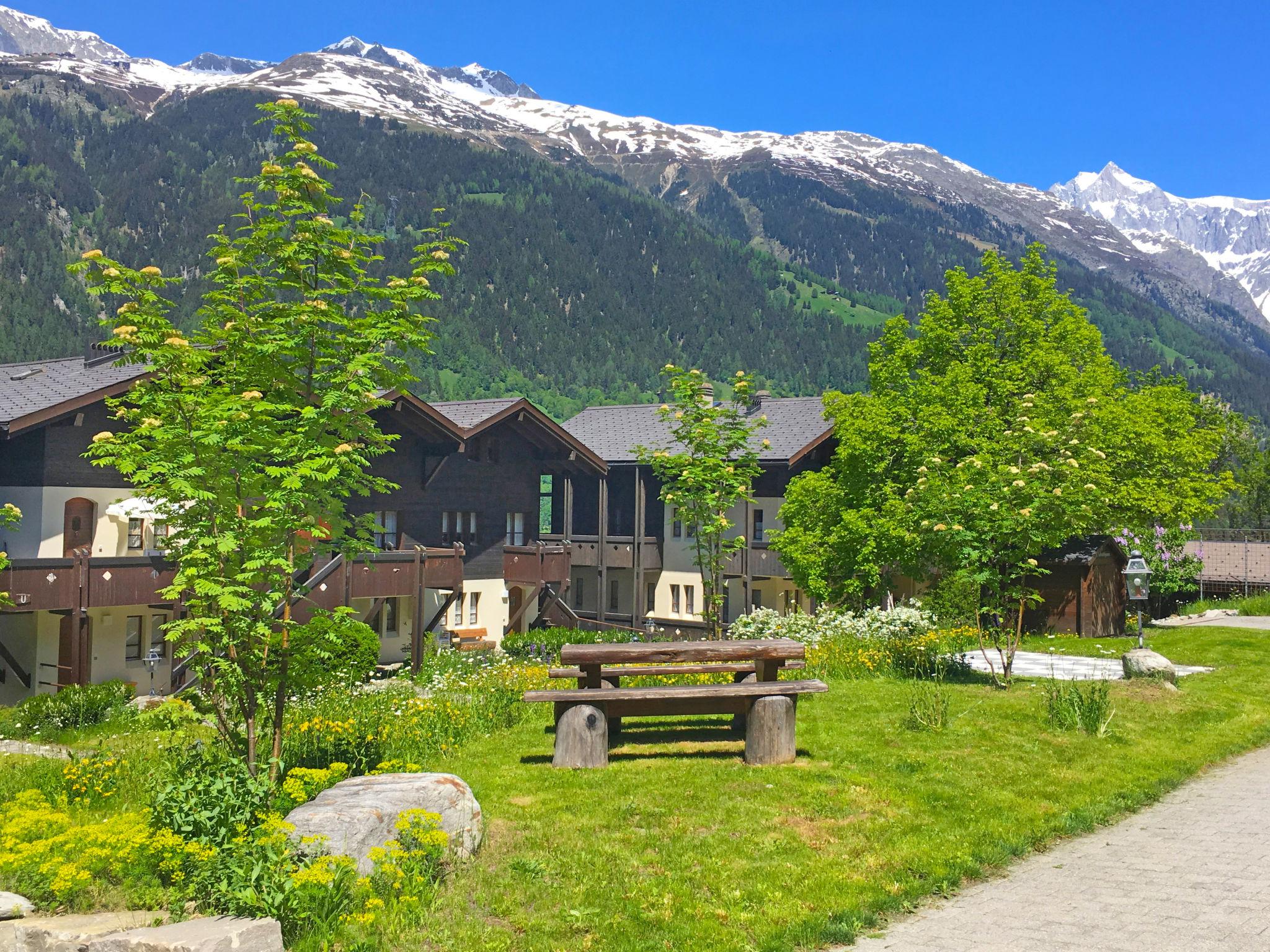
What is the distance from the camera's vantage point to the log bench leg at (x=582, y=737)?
12.0 meters

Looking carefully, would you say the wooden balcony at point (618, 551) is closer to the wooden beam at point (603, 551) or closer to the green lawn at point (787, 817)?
the wooden beam at point (603, 551)

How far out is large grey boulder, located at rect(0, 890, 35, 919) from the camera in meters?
7.93

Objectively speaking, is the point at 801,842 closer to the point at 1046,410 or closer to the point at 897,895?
the point at 897,895

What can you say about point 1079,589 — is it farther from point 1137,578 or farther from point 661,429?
point 661,429

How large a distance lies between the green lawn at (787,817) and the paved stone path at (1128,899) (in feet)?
1.12

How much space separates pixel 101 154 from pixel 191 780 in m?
192

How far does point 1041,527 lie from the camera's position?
18.5 m

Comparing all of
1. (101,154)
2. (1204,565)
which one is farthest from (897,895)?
(101,154)

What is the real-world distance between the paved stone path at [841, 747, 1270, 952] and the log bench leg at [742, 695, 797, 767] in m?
3.25

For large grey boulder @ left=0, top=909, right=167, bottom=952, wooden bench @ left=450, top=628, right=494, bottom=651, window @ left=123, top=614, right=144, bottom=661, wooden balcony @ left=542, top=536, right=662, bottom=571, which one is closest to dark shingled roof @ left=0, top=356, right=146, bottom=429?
window @ left=123, top=614, right=144, bottom=661

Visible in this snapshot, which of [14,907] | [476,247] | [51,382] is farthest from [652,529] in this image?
[476,247]

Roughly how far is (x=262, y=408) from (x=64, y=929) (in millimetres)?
4202

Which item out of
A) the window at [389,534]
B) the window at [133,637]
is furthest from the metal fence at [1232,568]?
the window at [133,637]

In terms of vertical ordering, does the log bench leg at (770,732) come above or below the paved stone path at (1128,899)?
above
